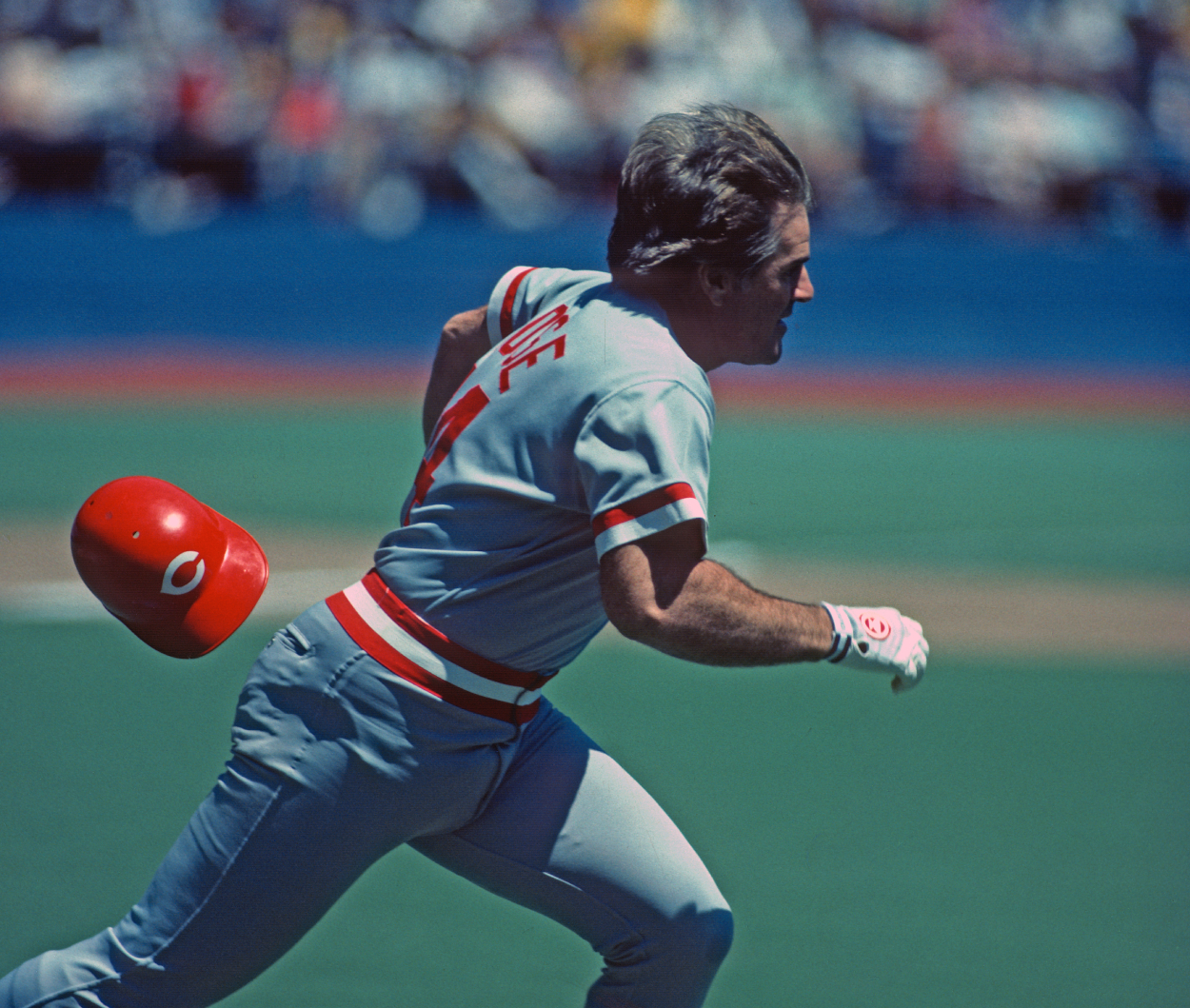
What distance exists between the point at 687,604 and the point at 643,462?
248 millimetres

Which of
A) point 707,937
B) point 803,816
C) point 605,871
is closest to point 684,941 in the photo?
point 707,937

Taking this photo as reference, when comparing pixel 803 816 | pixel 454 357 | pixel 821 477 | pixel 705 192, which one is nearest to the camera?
pixel 705 192

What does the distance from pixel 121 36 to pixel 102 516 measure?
15568 mm

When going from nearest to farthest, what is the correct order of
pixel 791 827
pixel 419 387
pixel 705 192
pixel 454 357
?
pixel 705 192, pixel 454 357, pixel 791 827, pixel 419 387

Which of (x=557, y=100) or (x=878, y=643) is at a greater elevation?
(x=557, y=100)

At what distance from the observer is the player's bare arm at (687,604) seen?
2441 millimetres

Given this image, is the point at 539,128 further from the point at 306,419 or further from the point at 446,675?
the point at 446,675

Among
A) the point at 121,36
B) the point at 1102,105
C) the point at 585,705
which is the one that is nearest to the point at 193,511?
the point at 585,705

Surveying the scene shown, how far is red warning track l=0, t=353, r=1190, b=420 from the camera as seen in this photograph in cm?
1408

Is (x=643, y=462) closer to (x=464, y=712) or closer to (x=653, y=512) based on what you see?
(x=653, y=512)

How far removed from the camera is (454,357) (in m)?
3.28

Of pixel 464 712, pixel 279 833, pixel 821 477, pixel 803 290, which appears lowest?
pixel 279 833

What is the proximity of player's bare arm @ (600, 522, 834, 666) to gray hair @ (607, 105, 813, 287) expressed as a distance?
492 millimetres

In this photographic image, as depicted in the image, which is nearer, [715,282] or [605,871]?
[715,282]
